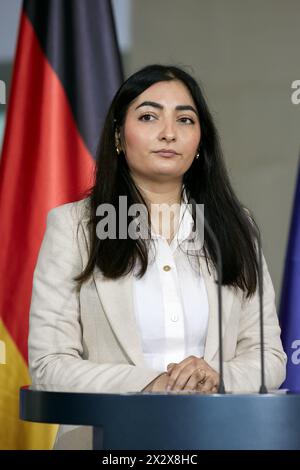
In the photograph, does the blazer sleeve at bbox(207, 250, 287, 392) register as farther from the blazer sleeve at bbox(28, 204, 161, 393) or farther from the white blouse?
the blazer sleeve at bbox(28, 204, 161, 393)

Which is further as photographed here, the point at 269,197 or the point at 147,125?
the point at 269,197

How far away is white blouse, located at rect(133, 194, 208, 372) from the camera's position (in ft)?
7.38

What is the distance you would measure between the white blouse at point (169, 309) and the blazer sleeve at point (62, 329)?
0.15 meters

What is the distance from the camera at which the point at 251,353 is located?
91.2 inches

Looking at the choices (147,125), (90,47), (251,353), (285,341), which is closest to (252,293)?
(251,353)

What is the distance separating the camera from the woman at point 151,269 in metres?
2.20

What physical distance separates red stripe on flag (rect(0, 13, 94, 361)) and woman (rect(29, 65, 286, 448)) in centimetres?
72

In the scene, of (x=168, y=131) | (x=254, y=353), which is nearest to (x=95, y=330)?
(x=254, y=353)

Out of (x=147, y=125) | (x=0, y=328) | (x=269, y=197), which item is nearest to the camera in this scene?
(x=147, y=125)

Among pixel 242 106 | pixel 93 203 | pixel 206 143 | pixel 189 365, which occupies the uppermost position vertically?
pixel 242 106

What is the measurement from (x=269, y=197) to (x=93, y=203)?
1.48m

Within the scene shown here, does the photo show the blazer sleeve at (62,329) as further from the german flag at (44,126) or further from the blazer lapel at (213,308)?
the german flag at (44,126)

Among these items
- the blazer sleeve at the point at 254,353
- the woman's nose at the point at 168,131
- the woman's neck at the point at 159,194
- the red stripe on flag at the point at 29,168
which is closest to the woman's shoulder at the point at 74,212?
the woman's neck at the point at 159,194

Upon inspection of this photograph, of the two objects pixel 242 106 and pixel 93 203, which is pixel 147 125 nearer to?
pixel 93 203
